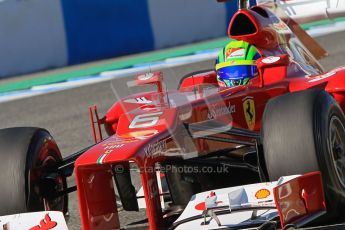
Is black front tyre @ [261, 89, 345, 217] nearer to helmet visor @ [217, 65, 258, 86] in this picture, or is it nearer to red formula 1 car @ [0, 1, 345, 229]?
red formula 1 car @ [0, 1, 345, 229]

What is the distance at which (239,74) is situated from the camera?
5.92 m

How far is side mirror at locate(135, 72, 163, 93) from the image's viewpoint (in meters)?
5.38

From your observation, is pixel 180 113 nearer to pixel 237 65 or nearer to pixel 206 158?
pixel 206 158

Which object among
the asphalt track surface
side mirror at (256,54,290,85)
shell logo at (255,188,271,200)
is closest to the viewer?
shell logo at (255,188,271,200)

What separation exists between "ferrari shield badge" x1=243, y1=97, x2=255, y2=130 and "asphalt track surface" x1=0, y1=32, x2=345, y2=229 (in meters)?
1.82

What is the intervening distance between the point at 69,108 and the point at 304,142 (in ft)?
20.9

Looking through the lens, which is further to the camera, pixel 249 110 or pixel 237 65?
pixel 237 65

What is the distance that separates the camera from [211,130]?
5.11 metres

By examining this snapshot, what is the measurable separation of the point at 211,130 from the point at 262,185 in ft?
2.11

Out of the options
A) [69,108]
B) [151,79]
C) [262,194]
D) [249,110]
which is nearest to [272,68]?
[249,110]

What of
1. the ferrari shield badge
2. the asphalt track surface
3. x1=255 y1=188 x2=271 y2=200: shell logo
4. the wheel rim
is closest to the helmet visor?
the ferrari shield badge

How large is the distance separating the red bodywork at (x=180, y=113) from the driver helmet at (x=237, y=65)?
0.27 feet

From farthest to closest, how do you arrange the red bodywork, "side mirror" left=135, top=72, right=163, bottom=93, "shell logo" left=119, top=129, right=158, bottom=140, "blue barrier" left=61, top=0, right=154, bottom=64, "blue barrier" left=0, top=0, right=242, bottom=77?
"blue barrier" left=61, top=0, right=154, bottom=64, "blue barrier" left=0, top=0, right=242, bottom=77, "side mirror" left=135, top=72, right=163, bottom=93, "shell logo" left=119, top=129, right=158, bottom=140, the red bodywork

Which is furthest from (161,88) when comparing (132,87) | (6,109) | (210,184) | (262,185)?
(6,109)
